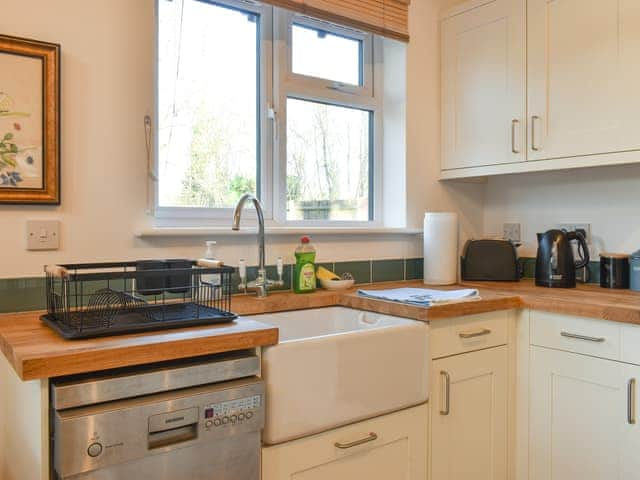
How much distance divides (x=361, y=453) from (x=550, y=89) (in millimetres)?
1548

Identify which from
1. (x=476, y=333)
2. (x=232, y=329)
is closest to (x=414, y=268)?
(x=476, y=333)

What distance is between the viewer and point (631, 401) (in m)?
1.55

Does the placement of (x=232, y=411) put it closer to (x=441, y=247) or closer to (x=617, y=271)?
(x=441, y=247)

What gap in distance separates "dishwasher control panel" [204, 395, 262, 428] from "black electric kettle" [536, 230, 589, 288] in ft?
4.63

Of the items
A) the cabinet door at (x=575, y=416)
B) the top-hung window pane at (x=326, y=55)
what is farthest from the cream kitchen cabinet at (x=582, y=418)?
the top-hung window pane at (x=326, y=55)

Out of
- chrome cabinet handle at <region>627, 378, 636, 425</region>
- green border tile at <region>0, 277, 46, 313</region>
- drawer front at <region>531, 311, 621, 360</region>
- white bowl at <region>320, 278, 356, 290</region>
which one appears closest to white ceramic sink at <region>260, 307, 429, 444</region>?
white bowl at <region>320, 278, 356, 290</region>

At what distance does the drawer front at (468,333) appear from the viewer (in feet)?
5.44

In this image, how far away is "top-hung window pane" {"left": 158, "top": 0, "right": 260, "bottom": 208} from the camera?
1.86 meters

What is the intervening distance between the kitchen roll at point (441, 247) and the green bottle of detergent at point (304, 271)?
59 centimetres

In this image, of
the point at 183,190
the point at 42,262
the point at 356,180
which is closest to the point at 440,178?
the point at 356,180

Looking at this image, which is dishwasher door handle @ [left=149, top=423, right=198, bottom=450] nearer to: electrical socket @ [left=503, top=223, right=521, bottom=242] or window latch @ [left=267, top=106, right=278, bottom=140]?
window latch @ [left=267, top=106, right=278, bottom=140]

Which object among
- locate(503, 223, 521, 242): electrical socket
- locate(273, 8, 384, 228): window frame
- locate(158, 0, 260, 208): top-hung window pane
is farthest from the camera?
locate(503, 223, 521, 242): electrical socket

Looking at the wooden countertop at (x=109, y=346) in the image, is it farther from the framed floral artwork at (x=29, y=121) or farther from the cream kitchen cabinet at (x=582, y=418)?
the cream kitchen cabinet at (x=582, y=418)

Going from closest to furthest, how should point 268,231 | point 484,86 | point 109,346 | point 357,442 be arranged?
1. point 109,346
2. point 357,442
3. point 268,231
4. point 484,86
